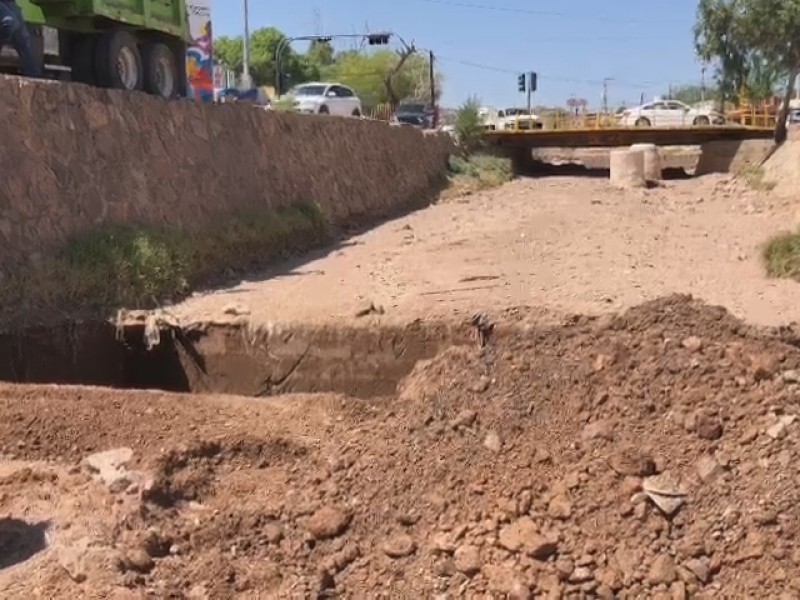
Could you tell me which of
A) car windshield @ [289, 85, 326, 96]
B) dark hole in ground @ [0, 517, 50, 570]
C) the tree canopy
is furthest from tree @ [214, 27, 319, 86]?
dark hole in ground @ [0, 517, 50, 570]

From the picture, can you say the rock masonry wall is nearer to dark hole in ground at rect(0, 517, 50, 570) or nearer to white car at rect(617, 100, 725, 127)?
dark hole in ground at rect(0, 517, 50, 570)

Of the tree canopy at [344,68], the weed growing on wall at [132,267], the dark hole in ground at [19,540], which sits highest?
the tree canopy at [344,68]

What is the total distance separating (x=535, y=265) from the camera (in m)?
Answer: 14.0

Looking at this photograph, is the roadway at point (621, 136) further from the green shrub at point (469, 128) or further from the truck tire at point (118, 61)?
the truck tire at point (118, 61)

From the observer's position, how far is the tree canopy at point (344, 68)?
62.2 meters

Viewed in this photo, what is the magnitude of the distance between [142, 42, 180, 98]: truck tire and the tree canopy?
146 ft

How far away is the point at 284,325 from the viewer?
10555 millimetres

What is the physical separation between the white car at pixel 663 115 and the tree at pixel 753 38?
23.9 ft

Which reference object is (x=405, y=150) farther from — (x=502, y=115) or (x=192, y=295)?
(x=502, y=115)

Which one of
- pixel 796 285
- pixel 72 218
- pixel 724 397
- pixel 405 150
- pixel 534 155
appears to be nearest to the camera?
pixel 724 397

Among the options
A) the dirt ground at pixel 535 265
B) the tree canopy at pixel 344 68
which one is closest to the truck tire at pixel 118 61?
the dirt ground at pixel 535 265

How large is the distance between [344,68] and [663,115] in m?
30.7

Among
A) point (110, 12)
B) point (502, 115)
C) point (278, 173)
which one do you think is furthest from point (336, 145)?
point (502, 115)

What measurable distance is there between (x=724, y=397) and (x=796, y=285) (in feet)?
18.8
